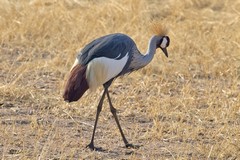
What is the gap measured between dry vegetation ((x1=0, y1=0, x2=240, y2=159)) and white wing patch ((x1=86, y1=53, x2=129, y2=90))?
54 cm

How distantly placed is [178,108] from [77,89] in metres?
1.73

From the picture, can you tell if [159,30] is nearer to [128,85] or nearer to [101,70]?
[101,70]

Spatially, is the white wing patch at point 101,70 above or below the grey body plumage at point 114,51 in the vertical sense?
below

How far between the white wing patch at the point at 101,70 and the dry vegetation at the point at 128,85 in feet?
1.79

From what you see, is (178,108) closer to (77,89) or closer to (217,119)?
(217,119)

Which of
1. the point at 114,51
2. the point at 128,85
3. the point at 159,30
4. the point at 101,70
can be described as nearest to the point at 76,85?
the point at 101,70

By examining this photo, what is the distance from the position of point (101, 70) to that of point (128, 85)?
2.21 m

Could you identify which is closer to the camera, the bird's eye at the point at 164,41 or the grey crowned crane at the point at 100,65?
the grey crowned crane at the point at 100,65

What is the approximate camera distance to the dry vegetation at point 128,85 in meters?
6.82

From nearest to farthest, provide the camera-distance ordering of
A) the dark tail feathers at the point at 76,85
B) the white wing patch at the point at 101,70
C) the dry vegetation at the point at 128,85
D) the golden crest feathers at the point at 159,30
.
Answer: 1. the dark tail feathers at the point at 76,85
2. the white wing patch at the point at 101,70
3. the dry vegetation at the point at 128,85
4. the golden crest feathers at the point at 159,30

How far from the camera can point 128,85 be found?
29.2 feet

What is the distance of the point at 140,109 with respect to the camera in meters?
7.95

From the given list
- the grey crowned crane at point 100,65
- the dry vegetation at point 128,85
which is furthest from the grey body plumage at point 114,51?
the dry vegetation at point 128,85

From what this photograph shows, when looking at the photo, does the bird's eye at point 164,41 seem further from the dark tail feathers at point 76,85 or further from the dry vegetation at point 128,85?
the dark tail feathers at point 76,85
